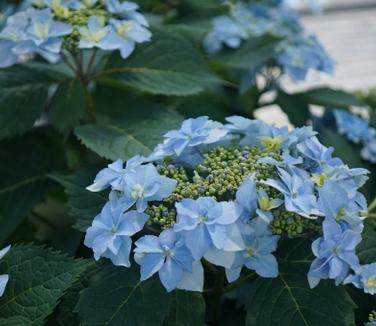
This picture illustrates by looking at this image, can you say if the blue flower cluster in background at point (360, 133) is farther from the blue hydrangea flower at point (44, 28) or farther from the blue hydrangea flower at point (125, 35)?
the blue hydrangea flower at point (44, 28)

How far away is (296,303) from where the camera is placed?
92cm

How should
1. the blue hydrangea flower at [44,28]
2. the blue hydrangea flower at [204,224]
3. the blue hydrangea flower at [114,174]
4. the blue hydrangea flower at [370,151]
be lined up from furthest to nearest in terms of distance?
the blue hydrangea flower at [370,151] → the blue hydrangea flower at [44,28] → the blue hydrangea flower at [114,174] → the blue hydrangea flower at [204,224]

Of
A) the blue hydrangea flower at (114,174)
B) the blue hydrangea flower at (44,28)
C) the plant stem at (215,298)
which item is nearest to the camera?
the blue hydrangea flower at (114,174)

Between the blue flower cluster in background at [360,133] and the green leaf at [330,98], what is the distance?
0.10 ft

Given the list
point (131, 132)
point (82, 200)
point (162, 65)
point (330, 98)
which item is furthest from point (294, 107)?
point (82, 200)

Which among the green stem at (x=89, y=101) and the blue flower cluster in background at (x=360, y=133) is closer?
the green stem at (x=89, y=101)

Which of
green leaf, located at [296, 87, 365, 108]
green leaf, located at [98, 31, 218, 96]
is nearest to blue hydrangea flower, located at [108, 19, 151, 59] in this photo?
green leaf, located at [98, 31, 218, 96]

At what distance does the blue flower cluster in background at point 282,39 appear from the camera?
1628mm

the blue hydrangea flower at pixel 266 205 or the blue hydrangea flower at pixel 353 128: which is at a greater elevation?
the blue hydrangea flower at pixel 266 205

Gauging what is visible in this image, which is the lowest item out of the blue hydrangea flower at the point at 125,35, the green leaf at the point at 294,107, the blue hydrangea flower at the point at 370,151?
the green leaf at the point at 294,107

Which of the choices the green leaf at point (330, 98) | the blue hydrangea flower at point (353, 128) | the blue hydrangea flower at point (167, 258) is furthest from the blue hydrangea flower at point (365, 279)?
the green leaf at point (330, 98)

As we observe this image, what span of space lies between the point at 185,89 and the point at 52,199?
499 millimetres

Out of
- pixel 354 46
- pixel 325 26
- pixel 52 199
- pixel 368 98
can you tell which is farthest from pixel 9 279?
pixel 325 26

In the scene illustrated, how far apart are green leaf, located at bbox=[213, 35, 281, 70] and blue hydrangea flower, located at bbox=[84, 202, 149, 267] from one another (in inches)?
30.4
